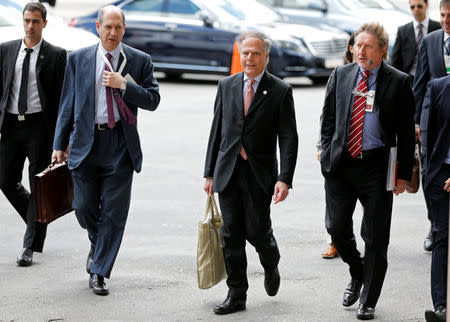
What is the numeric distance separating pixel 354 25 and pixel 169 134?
24.5 ft

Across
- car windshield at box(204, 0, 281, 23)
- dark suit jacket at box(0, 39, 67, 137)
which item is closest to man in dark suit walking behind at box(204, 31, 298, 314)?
dark suit jacket at box(0, 39, 67, 137)

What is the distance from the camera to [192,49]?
19.0 metres

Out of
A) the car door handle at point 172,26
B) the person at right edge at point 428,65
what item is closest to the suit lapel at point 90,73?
the person at right edge at point 428,65

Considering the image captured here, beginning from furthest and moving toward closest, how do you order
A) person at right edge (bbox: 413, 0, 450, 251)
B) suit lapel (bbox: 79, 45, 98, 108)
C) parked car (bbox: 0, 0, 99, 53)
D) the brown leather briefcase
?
parked car (bbox: 0, 0, 99, 53)
person at right edge (bbox: 413, 0, 450, 251)
the brown leather briefcase
suit lapel (bbox: 79, 45, 98, 108)

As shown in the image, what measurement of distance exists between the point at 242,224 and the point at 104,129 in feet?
3.93

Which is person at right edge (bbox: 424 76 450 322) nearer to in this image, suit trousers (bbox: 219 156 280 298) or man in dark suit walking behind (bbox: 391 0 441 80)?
suit trousers (bbox: 219 156 280 298)

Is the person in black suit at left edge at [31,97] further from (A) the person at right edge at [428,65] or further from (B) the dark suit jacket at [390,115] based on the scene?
(A) the person at right edge at [428,65]

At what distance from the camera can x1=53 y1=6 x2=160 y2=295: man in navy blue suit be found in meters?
7.11

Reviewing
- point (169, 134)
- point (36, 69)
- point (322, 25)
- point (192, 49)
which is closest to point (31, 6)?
point (36, 69)

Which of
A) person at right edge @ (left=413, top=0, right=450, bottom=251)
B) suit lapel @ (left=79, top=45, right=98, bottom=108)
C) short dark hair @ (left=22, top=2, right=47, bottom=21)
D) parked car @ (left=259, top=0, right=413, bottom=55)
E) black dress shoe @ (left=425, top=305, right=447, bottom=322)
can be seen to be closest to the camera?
black dress shoe @ (left=425, top=305, right=447, bottom=322)

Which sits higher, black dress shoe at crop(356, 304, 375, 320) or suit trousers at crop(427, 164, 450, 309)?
suit trousers at crop(427, 164, 450, 309)

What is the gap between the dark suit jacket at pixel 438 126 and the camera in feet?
21.3

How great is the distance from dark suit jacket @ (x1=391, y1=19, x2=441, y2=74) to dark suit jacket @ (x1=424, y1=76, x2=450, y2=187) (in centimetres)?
361

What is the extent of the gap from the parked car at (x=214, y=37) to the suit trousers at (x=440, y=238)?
11864mm
